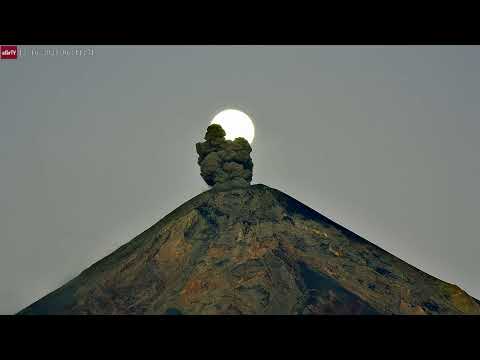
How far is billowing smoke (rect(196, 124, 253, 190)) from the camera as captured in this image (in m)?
158

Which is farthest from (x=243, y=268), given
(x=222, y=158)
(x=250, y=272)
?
Answer: (x=222, y=158)

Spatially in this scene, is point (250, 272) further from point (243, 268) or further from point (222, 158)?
point (222, 158)

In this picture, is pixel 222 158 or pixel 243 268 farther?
pixel 222 158

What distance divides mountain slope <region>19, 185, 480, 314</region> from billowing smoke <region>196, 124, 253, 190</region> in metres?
3.57

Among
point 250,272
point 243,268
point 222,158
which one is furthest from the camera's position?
point 222,158

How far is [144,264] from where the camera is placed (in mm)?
158500

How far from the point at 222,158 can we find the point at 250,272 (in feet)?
72.4

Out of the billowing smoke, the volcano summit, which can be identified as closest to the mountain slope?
the volcano summit

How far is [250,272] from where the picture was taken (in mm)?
147125

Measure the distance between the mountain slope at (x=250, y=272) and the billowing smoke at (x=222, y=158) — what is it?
3.57 metres

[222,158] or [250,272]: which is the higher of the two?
[222,158]
